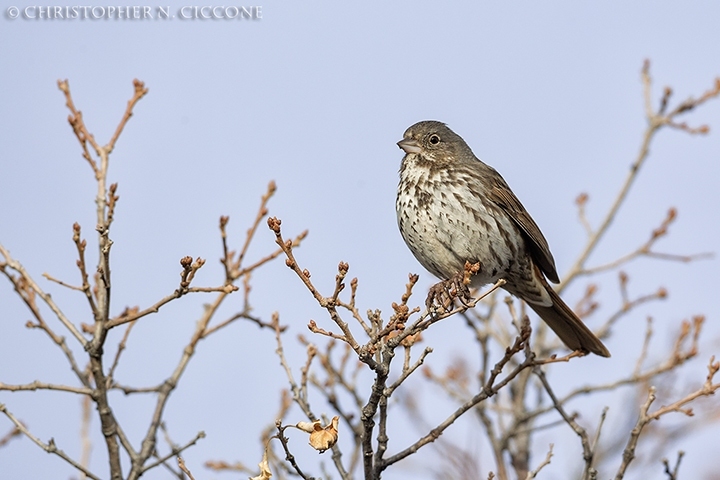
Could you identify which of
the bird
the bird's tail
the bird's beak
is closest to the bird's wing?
the bird

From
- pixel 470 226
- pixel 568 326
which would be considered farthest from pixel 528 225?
pixel 568 326

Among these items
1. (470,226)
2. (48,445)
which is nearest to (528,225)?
(470,226)

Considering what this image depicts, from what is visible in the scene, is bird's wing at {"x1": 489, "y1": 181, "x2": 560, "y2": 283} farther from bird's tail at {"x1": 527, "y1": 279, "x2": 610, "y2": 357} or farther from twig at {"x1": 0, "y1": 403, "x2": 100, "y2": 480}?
twig at {"x1": 0, "y1": 403, "x2": 100, "y2": 480}

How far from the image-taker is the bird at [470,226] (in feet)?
18.6

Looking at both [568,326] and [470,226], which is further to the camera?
[568,326]

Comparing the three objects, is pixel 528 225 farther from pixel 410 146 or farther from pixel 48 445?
pixel 48 445

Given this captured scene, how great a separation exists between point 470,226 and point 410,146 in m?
0.87

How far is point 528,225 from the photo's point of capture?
20.5 ft

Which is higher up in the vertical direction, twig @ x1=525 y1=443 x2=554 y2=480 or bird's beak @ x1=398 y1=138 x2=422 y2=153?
bird's beak @ x1=398 y1=138 x2=422 y2=153

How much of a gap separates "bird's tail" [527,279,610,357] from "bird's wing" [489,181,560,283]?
0.47ft

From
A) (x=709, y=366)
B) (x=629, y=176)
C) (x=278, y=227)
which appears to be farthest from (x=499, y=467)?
(x=278, y=227)

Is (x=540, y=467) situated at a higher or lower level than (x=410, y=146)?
lower

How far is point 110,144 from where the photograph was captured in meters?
4.77

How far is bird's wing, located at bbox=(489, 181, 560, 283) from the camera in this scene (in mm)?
6094
